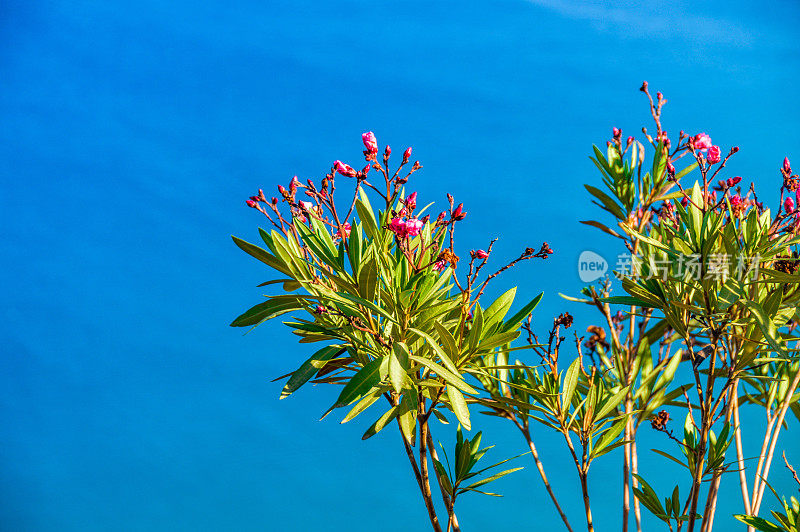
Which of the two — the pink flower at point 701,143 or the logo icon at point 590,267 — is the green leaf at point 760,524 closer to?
the logo icon at point 590,267

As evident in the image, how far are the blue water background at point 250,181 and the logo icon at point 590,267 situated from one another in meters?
2.27

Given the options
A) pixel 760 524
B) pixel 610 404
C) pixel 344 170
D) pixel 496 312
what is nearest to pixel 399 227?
pixel 344 170

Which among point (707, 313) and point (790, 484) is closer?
point (707, 313)

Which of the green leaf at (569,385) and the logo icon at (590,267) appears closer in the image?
the green leaf at (569,385)

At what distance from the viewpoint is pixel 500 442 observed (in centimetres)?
434

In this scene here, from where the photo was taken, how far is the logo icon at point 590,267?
1.94 meters

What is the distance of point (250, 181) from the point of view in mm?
4953

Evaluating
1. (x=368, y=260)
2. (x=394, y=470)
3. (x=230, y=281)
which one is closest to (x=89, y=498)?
(x=230, y=281)

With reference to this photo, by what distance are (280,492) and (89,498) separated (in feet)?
4.61

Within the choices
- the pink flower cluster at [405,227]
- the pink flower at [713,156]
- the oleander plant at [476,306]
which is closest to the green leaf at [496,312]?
the oleander plant at [476,306]

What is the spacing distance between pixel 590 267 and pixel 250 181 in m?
3.48

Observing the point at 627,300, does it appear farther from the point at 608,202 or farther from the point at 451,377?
the point at 451,377

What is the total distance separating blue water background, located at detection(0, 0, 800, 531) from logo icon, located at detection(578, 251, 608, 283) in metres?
2.27

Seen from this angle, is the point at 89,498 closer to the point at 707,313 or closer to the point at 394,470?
the point at 394,470
